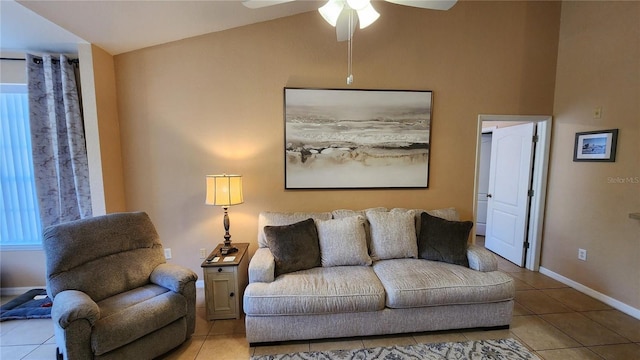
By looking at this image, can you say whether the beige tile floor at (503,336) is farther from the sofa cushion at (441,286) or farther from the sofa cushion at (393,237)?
the sofa cushion at (393,237)

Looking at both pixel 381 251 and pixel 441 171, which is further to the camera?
pixel 441 171

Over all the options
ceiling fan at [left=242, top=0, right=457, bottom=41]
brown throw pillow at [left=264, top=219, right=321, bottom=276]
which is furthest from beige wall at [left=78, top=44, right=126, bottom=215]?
ceiling fan at [left=242, top=0, right=457, bottom=41]

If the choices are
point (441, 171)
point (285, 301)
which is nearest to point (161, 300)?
point (285, 301)

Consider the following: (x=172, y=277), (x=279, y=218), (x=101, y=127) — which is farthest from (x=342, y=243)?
(x=101, y=127)

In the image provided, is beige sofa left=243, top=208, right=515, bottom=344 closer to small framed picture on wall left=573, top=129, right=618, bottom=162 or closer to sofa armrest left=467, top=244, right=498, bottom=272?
sofa armrest left=467, top=244, right=498, bottom=272

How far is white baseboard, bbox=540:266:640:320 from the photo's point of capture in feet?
8.39

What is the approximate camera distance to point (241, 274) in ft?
8.51

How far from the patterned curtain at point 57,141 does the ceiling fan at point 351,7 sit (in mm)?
2307

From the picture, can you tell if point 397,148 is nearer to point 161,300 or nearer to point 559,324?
point 559,324

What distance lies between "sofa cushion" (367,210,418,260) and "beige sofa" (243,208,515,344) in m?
0.08

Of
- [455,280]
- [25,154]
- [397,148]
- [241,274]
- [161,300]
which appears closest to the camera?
[161,300]

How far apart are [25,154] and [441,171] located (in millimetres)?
4744

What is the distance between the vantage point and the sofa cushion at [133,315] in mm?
1673

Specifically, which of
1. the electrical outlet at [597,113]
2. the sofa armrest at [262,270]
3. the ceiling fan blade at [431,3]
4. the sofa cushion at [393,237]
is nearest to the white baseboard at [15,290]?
the sofa armrest at [262,270]
